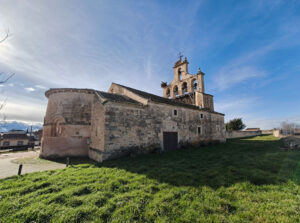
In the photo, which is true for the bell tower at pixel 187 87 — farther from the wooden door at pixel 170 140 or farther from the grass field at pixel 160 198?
the grass field at pixel 160 198

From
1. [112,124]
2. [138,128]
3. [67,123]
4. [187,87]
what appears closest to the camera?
[112,124]

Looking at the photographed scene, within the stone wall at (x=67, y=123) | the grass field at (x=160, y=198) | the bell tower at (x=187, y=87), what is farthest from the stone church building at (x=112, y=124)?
the bell tower at (x=187, y=87)

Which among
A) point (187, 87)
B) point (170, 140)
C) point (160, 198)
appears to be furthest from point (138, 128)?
point (187, 87)

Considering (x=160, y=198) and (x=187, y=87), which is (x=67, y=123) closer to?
(x=160, y=198)

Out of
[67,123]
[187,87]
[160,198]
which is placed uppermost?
[187,87]

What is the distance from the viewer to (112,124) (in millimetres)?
8648

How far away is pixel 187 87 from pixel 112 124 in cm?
1561

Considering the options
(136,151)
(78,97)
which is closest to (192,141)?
(136,151)

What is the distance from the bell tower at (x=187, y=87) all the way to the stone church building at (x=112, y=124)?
5.06 m

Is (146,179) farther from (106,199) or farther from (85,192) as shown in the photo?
(85,192)

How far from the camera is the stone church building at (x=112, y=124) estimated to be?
882cm

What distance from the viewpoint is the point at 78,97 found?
11844mm

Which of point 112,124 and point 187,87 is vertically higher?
point 187,87

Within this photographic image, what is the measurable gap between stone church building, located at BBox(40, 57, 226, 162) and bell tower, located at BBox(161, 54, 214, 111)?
5.06 m
